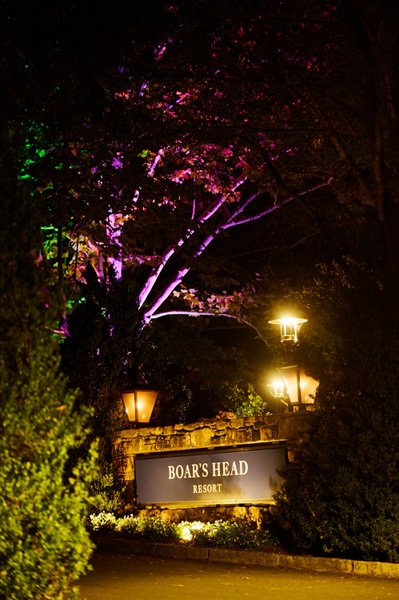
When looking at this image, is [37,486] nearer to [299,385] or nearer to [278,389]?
[299,385]

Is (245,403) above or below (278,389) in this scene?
below

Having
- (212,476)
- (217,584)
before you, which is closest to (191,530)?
(212,476)

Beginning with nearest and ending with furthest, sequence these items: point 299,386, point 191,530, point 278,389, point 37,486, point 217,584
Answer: point 37,486
point 217,584
point 191,530
point 299,386
point 278,389

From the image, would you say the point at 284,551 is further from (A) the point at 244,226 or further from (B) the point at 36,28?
(A) the point at 244,226

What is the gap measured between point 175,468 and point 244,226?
12884 mm

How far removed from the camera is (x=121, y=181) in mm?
15562

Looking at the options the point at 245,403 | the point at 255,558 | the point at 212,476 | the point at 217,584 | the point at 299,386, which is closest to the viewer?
the point at 217,584

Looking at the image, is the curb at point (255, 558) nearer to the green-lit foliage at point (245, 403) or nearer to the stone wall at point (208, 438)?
the stone wall at point (208, 438)

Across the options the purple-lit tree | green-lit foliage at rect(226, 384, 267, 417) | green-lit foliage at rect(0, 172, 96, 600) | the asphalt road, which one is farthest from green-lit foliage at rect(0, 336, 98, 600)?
green-lit foliage at rect(226, 384, 267, 417)

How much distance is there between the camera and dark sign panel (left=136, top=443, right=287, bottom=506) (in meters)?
14.4

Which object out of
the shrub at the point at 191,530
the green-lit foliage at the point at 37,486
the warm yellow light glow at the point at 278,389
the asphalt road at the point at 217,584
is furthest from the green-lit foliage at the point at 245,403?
the green-lit foliage at the point at 37,486

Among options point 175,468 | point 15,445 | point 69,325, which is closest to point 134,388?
point 175,468

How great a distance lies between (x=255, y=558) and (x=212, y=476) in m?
3.02

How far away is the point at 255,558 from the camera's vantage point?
12.7m
